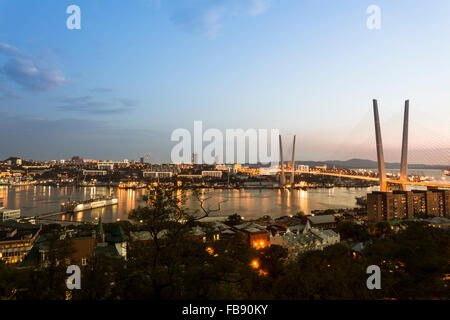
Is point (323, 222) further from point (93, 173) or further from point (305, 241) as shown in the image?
point (93, 173)

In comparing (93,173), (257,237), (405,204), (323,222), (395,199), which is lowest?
(323,222)

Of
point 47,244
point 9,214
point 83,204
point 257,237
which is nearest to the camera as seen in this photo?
point 47,244

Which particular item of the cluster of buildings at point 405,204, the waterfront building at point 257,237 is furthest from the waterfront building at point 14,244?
the cluster of buildings at point 405,204

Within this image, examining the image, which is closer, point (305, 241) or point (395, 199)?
point (305, 241)

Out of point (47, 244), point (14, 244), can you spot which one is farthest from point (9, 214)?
point (47, 244)

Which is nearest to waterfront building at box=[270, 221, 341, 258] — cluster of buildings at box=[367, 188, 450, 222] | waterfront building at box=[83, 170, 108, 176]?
cluster of buildings at box=[367, 188, 450, 222]

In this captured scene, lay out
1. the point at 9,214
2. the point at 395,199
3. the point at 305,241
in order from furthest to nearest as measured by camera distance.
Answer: the point at 9,214 < the point at 395,199 < the point at 305,241

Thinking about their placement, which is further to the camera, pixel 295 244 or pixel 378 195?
pixel 378 195

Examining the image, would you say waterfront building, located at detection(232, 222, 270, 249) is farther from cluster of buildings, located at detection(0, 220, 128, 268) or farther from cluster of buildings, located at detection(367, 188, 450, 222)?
cluster of buildings, located at detection(367, 188, 450, 222)
